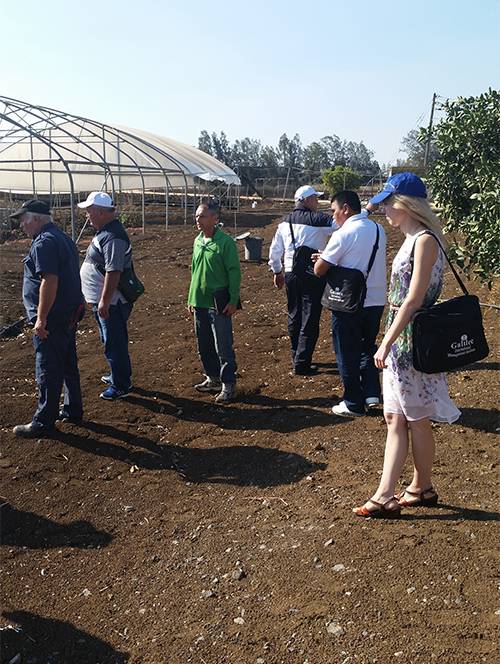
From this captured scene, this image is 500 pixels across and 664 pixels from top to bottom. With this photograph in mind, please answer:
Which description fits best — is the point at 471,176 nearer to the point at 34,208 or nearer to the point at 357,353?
the point at 357,353

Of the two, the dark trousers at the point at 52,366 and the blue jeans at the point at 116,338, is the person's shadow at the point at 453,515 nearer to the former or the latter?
the dark trousers at the point at 52,366

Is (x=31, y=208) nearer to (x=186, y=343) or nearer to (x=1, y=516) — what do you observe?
(x=1, y=516)

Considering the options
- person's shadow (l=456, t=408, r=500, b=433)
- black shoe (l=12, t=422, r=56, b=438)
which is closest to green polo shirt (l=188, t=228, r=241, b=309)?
black shoe (l=12, t=422, r=56, b=438)

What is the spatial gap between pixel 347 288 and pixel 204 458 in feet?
5.05

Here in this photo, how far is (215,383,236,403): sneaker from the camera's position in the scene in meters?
5.47

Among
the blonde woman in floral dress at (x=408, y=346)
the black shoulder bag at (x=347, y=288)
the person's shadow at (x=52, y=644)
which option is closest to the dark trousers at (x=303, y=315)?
the black shoulder bag at (x=347, y=288)

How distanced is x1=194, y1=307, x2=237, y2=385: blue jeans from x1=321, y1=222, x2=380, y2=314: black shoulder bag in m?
0.98

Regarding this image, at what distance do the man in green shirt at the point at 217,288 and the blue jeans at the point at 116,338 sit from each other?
0.58 m

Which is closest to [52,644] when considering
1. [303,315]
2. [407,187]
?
[407,187]

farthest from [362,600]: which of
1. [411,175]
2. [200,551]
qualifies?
[411,175]

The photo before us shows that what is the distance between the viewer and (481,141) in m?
6.65

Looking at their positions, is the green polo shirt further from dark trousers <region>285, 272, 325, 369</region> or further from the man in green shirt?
dark trousers <region>285, 272, 325, 369</region>

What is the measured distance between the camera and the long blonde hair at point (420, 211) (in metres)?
3.10

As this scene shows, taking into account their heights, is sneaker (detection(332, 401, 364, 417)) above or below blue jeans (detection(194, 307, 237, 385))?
below
